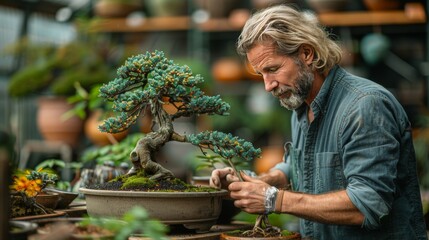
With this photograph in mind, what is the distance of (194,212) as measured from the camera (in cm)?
193

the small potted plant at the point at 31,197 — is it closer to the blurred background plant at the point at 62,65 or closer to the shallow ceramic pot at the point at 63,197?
the shallow ceramic pot at the point at 63,197

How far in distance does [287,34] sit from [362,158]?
52 centimetres

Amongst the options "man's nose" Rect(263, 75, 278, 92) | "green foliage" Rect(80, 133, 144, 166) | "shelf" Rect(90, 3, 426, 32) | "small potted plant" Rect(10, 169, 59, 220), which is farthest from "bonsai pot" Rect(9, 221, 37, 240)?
"shelf" Rect(90, 3, 426, 32)

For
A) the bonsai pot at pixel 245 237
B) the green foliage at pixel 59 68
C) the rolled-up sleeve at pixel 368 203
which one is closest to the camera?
the bonsai pot at pixel 245 237

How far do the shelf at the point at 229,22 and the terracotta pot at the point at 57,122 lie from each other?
2.94 feet

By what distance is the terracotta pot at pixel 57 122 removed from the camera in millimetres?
5284

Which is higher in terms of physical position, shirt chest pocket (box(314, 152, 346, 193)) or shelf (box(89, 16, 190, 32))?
shelf (box(89, 16, 190, 32))

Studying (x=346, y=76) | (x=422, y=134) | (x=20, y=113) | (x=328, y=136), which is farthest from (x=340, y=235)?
(x=20, y=113)

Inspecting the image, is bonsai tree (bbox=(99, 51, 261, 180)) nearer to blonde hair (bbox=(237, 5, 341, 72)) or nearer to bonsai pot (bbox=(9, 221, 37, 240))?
blonde hair (bbox=(237, 5, 341, 72))

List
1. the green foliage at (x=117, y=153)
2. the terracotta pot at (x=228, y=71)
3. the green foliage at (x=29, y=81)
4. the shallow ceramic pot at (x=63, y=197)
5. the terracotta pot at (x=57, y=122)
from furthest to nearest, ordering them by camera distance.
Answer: the terracotta pot at (x=228, y=71) < the green foliage at (x=29, y=81) < the terracotta pot at (x=57, y=122) < the green foliage at (x=117, y=153) < the shallow ceramic pot at (x=63, y=197)

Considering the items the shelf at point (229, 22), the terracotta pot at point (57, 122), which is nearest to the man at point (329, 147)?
the terracotta pot at point (57, 122)

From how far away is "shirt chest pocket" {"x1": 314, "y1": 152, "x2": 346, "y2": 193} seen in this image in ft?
7.41

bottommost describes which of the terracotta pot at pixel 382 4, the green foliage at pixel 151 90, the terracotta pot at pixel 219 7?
the green foliage at pixel 151 90

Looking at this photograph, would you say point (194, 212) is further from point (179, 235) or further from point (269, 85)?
point (269, 85)
